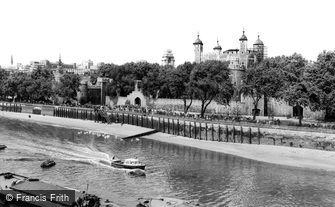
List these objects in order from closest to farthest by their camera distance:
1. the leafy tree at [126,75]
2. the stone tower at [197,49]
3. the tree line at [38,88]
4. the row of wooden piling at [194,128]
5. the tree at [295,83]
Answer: the row of wooden piling at [194,128] → the tree at [295,83] → the leafy tree at [126,75] → the tree line at [38,88] → the stone tower at [197,49]

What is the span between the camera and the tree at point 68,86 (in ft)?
458

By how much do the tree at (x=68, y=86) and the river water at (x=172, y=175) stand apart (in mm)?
68971

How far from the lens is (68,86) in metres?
141

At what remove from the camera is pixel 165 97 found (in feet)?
414

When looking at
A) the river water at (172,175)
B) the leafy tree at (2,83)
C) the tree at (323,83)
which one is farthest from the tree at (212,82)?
the leafy tree at (2,83)

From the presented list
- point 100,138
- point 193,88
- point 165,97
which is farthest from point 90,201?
point 165,97

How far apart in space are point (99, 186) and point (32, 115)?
84365 millimetres

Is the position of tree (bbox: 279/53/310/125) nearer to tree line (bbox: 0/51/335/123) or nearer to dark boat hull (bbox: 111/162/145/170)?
tree line (bbox: 0/51/335/123)

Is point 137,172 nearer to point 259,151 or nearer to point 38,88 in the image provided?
point 259,151

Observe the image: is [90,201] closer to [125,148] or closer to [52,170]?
[52,170]

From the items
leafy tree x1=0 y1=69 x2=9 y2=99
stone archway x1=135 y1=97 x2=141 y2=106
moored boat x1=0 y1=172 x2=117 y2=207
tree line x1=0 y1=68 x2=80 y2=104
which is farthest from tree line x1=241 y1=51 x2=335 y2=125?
leafy tree x1=0 y1=69 x2=9 y2=99

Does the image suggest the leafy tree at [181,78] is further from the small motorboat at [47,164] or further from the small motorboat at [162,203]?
the small motorboat at [162,203]

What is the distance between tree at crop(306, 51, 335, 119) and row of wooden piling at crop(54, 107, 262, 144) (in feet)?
38.4

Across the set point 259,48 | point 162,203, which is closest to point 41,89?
point 259,48
